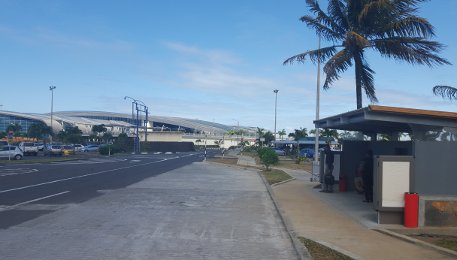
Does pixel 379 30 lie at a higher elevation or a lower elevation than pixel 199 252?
higher

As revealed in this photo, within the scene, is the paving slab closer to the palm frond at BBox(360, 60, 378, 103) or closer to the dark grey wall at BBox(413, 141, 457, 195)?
the dark grey wall at BBox(413, 141, 457, 195)

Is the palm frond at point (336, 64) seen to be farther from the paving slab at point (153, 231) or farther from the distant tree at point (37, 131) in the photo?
the distant tree at point (37, 131)

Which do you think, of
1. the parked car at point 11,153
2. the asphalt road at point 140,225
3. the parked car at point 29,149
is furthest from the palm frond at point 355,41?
the parked car at point 29,149

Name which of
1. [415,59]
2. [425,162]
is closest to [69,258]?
[425,162]

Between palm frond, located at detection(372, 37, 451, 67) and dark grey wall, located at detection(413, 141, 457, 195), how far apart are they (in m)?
10.8

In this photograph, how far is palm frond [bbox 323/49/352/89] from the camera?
2320cm

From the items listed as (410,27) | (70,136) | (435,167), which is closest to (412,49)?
(410,27)

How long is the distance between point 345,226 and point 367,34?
1356 cm

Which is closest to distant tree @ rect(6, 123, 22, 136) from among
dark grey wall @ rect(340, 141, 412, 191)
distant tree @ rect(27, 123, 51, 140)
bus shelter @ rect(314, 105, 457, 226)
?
distant tree @ rect(27, 123, 51, 140)

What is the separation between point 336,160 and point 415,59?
542 centimetres

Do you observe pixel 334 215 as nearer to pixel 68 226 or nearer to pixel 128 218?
pixel 128 218

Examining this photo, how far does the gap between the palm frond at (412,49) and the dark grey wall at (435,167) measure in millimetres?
10844

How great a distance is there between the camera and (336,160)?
73.2ft

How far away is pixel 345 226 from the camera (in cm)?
1270
